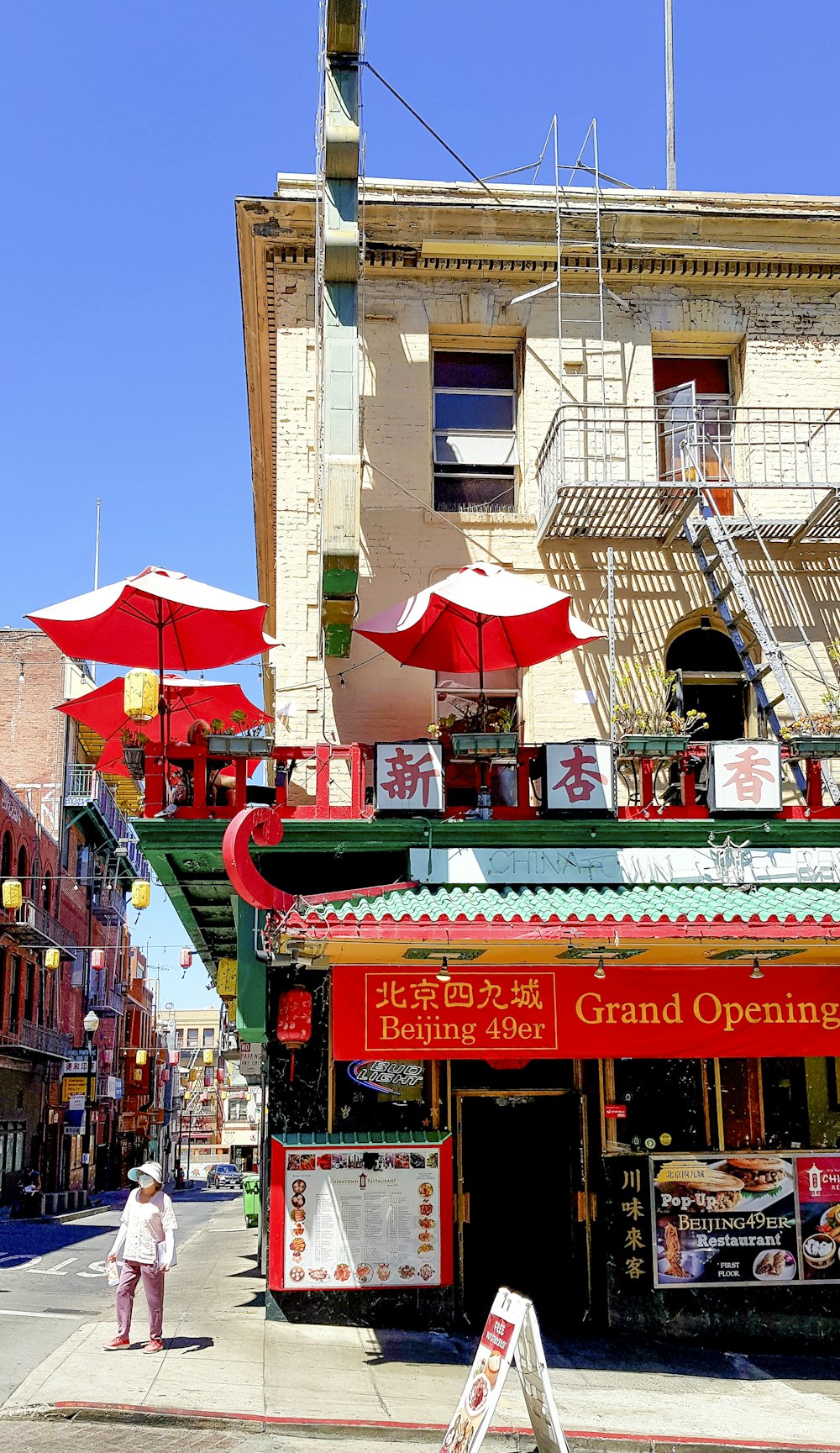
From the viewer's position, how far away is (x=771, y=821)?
43.4ft

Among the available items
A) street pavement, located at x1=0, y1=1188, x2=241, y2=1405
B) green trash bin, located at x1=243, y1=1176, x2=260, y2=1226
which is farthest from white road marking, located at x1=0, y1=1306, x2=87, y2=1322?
green trash bin, located at x1=243, y1=1176, x2=260, y2=1226

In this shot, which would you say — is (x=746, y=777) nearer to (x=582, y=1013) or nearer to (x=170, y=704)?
(x=582, y=1013)

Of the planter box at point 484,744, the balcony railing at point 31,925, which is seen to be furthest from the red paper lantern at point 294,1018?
the balcony railing at point 31,925

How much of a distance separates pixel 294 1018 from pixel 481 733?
128 inches

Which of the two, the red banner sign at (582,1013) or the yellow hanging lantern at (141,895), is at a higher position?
the yellow hanging lantern at (141,895)

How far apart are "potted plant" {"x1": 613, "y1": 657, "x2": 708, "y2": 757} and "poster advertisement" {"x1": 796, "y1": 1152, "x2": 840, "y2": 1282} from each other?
170 inches

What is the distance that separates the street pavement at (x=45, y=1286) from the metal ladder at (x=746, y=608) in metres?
9.15

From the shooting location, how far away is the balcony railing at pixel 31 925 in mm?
38812

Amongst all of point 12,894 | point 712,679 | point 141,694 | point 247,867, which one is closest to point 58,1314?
point 247,867

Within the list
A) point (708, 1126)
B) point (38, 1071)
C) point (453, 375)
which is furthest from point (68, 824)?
point (708, 1126)

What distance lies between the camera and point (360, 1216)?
507 inches

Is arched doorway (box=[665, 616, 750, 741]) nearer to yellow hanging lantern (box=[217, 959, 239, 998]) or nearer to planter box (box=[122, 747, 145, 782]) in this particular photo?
planter box (box=[122, 747, 145, 782])

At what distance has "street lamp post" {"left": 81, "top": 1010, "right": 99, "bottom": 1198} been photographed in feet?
143

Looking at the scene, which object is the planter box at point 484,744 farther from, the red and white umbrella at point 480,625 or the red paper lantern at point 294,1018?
the red paper lantern at point 294,1018
